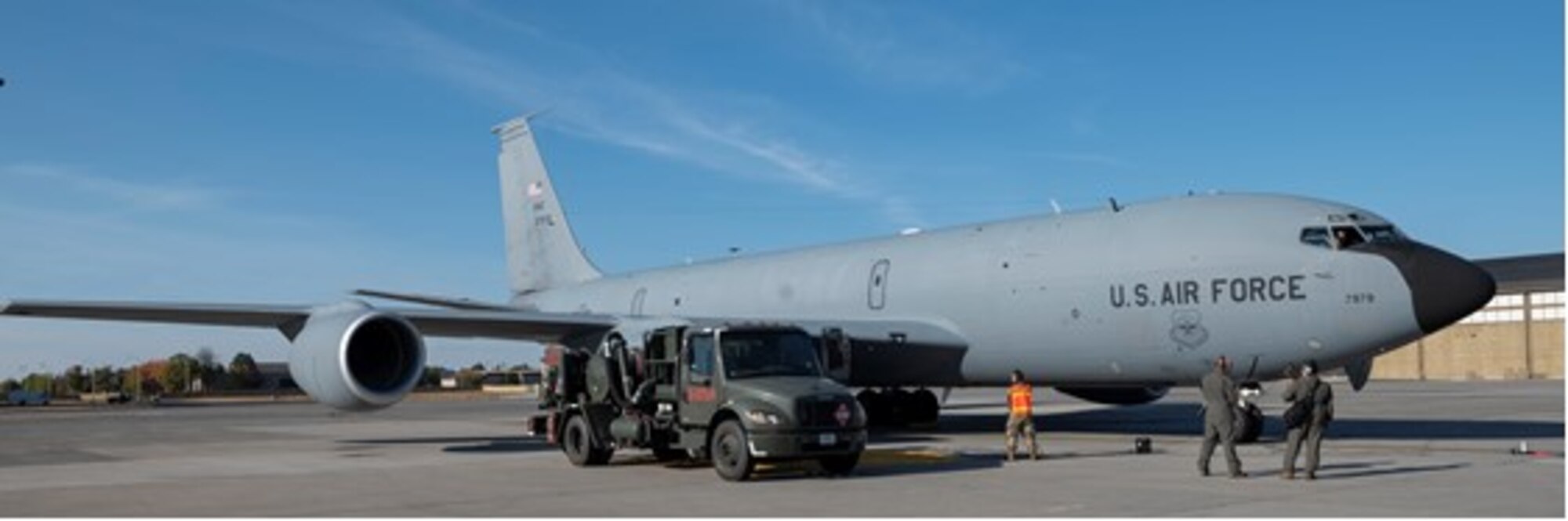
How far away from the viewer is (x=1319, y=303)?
19.8m

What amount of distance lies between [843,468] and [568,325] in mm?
10153

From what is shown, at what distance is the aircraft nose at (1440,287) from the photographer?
19109 millimetres

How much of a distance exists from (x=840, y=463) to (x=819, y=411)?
2.35 feet

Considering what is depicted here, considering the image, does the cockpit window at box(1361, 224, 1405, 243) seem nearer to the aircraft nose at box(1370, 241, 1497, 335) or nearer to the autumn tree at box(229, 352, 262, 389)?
the aircraft nose at box(1370, 241, 1497, 335)

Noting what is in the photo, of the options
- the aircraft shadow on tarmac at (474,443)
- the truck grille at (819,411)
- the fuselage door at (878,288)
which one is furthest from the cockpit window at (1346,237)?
the aircraft shadow on tarmac at (474,443)

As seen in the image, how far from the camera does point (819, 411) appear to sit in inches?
651

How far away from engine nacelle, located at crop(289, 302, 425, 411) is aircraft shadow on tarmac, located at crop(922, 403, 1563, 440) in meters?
7.80

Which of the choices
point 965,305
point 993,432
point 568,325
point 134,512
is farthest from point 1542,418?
point 134,512

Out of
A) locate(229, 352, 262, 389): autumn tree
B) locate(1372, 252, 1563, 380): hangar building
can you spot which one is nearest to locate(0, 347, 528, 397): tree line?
locate(229, 352, 262, 389): autumn tree

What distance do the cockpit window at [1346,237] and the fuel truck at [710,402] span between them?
6666 millimetres

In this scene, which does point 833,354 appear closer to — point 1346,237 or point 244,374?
point 1346,237

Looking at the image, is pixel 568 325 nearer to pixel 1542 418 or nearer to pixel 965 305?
pixel 965 305

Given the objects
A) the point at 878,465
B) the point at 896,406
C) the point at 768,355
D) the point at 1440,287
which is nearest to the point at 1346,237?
the point at 1440,287

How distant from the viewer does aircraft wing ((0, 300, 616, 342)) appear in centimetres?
2364
